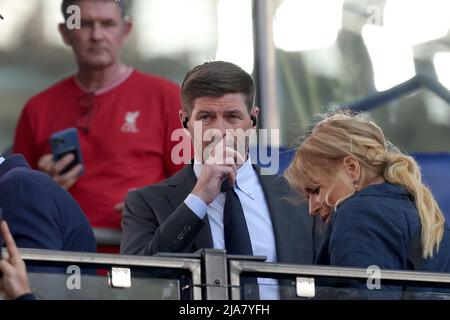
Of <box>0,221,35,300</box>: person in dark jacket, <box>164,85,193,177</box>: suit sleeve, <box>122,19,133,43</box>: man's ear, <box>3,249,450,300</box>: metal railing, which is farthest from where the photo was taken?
<box>122,19,133,43</box>: man's ear

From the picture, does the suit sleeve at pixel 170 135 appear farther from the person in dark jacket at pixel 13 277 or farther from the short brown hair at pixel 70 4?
the person in dark jacket at pixel 13 277

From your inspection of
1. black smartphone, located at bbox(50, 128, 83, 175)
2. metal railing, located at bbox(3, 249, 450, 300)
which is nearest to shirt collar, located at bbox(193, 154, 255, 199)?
metal railing, located at bbox(3, 249, 450, 300)

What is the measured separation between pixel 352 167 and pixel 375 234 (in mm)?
463

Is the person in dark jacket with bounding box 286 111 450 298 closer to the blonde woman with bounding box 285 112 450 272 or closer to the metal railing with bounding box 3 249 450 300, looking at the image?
the blonde woman with bounding box 285 112 450 272

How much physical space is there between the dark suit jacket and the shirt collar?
0.11 ft

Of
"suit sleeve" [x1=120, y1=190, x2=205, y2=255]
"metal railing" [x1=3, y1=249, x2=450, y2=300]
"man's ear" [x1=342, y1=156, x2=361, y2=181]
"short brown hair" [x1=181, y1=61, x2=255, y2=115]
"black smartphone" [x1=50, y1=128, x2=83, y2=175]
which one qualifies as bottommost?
"metal railing" [x1=3, y1=249, x2=450, y2=300]

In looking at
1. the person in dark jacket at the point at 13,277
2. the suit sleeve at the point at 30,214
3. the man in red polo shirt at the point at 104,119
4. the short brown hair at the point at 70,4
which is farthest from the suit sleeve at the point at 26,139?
the person in dark jacket at the point at 13,277

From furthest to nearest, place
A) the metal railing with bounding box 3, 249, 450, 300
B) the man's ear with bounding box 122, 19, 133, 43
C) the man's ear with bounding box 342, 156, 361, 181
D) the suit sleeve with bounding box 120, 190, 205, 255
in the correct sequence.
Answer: the man's ear with bounding box 122, 19, 133, 43, the suit sleeve with bounding box 120, 190, 205, 255, the man's ear with bounding box 342, 156, 361, 181, the metal railing with bounding box 3, 249, 450, 300

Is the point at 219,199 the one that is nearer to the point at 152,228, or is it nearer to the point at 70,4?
the point at 152,228

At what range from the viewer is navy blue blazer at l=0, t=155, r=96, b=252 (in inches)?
236

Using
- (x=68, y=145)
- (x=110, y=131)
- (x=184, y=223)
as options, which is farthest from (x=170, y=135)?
(x=184, y=223)

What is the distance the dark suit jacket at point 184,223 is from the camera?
21.3ft

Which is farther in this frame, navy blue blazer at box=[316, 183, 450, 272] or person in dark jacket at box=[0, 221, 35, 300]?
navy blue blazer at box=[316, 183, 450, 272]

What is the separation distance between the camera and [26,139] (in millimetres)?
9352
